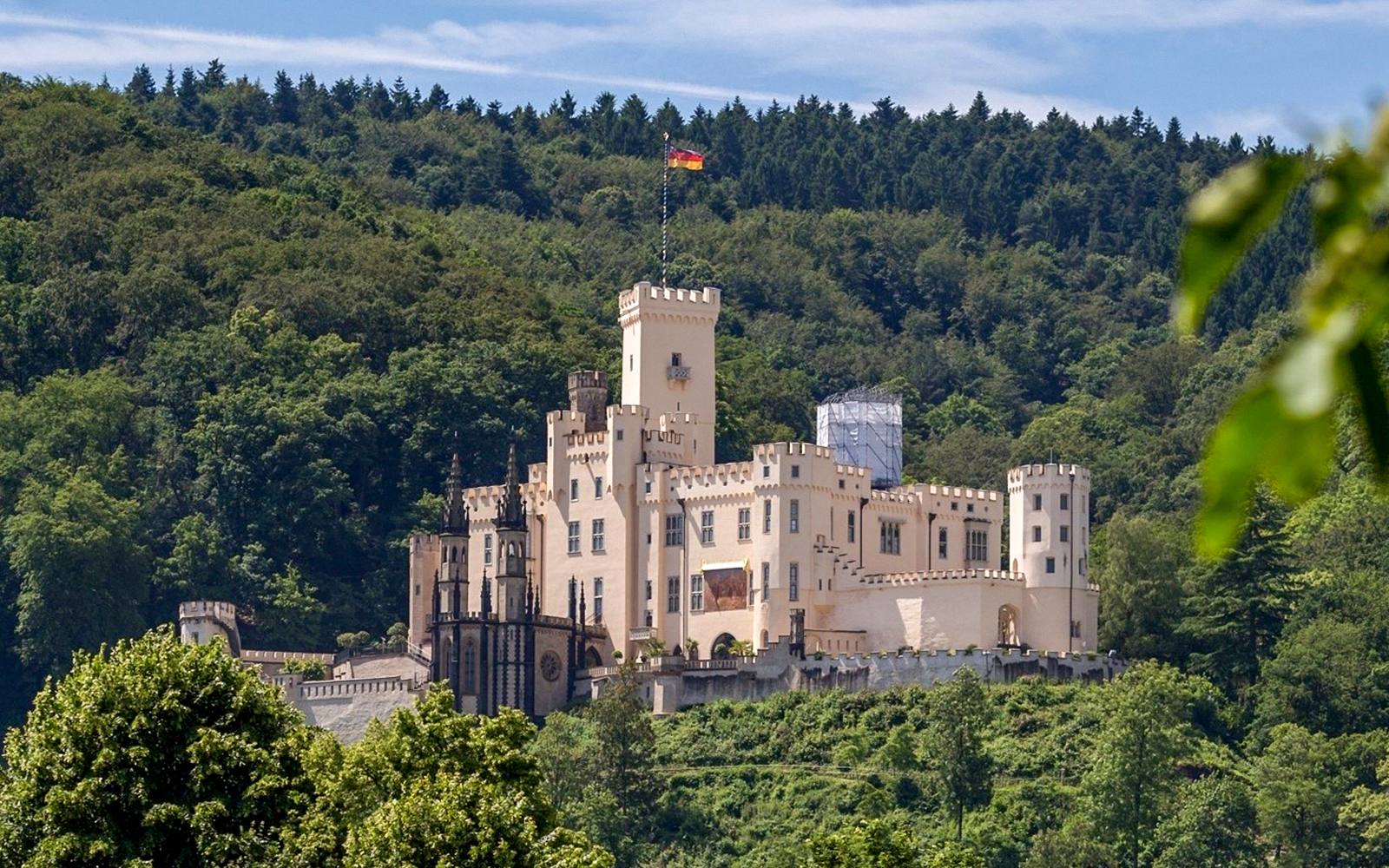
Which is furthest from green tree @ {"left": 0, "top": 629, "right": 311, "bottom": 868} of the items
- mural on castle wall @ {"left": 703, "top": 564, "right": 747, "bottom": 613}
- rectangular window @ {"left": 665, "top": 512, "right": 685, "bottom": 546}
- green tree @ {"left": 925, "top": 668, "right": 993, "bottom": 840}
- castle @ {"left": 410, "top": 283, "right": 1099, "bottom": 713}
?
rectangular window @ {"left": 665, "top": 512, "right": 685, "bottom": 546}

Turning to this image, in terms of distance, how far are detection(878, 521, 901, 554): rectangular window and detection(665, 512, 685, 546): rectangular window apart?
6277 mm

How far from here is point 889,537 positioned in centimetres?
9144

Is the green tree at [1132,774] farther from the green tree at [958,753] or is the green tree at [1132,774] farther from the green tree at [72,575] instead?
the green tree at [72,575]

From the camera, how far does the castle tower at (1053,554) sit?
8725 cm

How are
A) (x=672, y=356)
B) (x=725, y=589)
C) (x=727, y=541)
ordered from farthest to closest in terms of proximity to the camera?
(x=672, y=356) < (x=727, y=541) < (x=725, y=589)

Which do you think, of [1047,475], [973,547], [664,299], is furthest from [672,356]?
[1047,475]

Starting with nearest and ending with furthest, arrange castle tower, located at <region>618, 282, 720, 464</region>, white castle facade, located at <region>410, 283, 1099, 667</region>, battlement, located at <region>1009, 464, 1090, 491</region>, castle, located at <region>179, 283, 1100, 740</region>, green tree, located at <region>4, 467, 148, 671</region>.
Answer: castle, located at <region>179, 283, 1100, 740</region> → white castle facade, located at <region>410, 283, 1099, 667</region> → battlement, located at <region>1009, 464, 1090, 491</region> → castle tower, located at <region>618, 282, 720, 464</region> → green tree, located at <region>4, 467, 148, 671</region>

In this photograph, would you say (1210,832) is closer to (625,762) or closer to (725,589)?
(625,762)

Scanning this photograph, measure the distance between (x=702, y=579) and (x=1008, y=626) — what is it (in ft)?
31.2

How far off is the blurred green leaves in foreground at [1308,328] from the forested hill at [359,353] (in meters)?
101

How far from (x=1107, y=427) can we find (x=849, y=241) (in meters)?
43.4

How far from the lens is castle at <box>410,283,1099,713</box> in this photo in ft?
287

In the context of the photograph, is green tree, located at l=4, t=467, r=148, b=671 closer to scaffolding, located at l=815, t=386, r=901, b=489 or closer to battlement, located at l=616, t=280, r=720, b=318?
battlement, located at l=616, t=280, r=720, b=318

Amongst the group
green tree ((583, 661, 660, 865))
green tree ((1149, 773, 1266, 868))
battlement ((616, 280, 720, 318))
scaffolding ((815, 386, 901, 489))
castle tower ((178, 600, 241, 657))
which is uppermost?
battlement ((616, 280, 720, 318))
